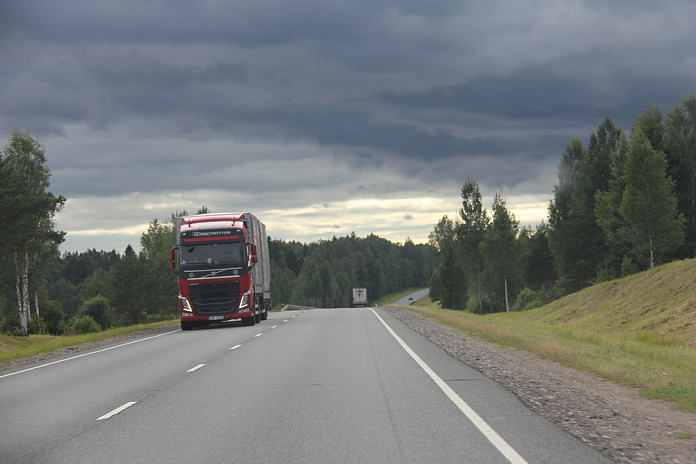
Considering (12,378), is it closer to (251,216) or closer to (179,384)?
(179,384)

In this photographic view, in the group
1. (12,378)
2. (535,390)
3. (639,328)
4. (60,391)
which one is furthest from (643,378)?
(639,328)

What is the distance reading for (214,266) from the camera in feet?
89.8

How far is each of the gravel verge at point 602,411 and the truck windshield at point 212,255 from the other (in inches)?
620

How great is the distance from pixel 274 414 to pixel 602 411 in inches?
157

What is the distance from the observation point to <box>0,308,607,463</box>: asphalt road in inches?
242

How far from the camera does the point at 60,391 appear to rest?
11.2 m

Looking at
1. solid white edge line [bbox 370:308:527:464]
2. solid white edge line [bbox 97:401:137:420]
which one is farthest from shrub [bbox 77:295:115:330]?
solid white edge line [bbox 97:401:137:420]

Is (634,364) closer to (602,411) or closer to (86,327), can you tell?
(602,411)

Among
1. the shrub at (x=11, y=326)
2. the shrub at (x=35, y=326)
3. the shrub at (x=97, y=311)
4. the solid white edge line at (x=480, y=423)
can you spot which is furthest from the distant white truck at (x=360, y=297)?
the solid white edge line at (x=480, y=423)

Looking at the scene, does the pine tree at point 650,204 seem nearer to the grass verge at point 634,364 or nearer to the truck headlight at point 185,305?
the grass verge at point 634,364

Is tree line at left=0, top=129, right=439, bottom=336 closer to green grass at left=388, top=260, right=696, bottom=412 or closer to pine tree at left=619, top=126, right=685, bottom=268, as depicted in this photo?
green grass at left=388, top=260, right=696, bottom=412

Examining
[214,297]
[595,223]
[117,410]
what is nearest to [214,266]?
[214,297]

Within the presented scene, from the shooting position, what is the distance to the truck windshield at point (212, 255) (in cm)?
2739

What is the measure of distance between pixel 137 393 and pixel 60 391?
1.70 meters
